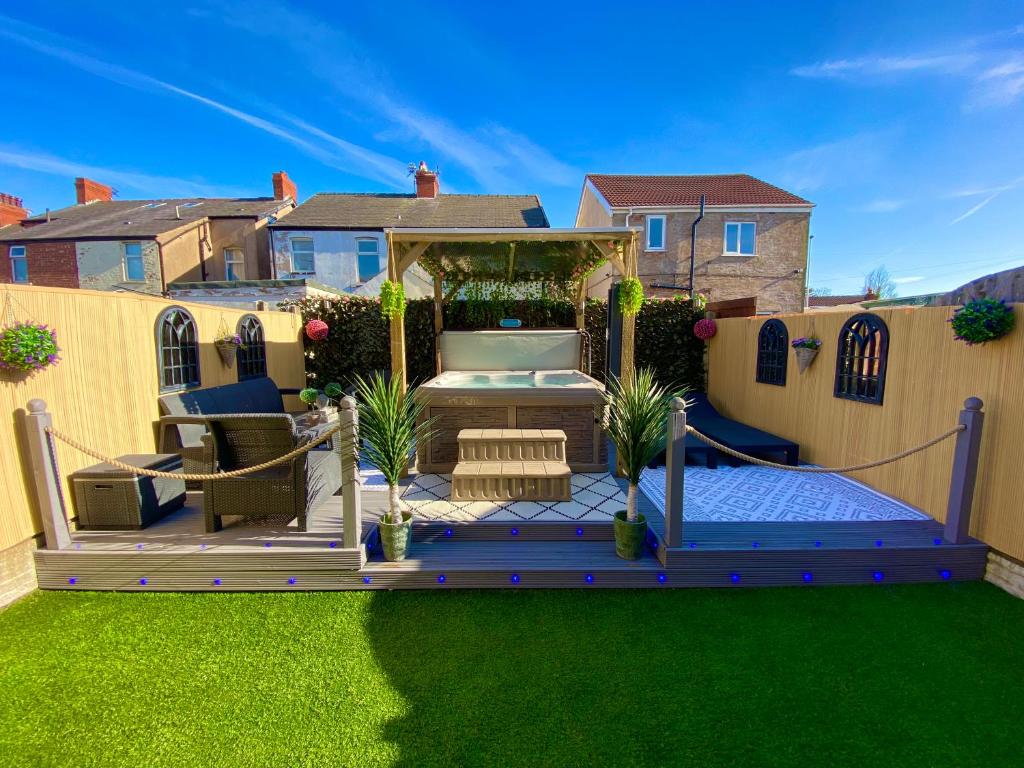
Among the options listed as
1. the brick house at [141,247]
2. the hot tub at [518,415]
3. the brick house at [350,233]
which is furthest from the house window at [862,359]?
A: the brick house at [141,247]

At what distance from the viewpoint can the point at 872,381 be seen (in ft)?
15.6

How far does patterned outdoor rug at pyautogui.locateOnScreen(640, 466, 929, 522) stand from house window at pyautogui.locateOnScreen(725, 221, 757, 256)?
37.5ft

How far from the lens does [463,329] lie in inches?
362

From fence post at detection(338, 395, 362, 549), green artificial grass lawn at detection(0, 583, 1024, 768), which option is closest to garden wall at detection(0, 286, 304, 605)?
green artificial grass lawn at detection(0, 583, 1024, 768)

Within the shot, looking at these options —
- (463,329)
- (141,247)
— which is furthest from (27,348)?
(141,247)

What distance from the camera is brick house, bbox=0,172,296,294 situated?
1372cm

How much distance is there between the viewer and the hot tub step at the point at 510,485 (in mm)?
4195

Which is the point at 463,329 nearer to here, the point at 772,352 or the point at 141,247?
the point at 772,352

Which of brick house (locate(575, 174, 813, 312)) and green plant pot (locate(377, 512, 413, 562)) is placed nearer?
green plant pot (locate(377, 512, 413, 562))

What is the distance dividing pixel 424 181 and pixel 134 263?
9.54 m

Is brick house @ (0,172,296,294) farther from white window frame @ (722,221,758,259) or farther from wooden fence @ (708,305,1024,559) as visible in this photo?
wooden fence @ (708,305,1024,559)

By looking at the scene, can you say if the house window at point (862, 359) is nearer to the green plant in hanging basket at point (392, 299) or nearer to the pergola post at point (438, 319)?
the green plant in hanging basket at point (392, 299)

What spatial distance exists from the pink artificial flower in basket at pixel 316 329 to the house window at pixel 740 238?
1280 cm

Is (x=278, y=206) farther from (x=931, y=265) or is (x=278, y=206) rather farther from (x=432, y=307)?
(x=931, y=265)
